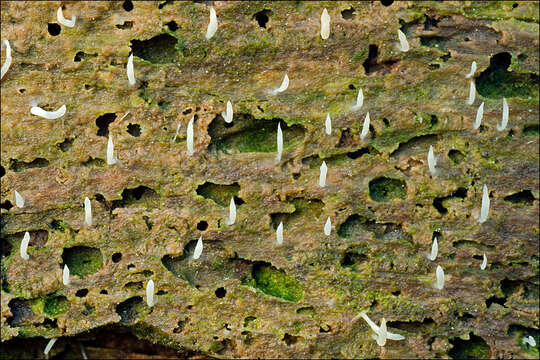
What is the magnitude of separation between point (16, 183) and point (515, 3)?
124 inches

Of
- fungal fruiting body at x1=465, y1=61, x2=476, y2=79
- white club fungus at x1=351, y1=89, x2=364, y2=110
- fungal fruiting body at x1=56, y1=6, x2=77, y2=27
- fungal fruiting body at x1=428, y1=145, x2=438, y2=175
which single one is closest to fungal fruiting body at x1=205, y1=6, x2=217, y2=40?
fungal fruiting body at x1=56, y1=6, x2=77, y2=27

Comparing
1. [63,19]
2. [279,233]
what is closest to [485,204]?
[279,233]

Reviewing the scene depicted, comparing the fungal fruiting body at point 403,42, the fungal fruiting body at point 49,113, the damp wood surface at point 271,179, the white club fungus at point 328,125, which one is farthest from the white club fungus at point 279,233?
the fungal fruiting body at point 49,113

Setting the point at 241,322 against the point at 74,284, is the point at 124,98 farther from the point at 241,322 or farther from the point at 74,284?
the point at 241,322

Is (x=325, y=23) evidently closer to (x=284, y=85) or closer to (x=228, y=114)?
(x=284, y=85)

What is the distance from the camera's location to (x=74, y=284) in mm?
3488

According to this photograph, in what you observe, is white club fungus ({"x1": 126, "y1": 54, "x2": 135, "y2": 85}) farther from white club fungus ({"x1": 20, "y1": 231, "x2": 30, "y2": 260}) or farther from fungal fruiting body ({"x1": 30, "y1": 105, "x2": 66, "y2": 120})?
white club fungus ({"x1": 20, "y1": 231, "x2": 30, "y2": 260})

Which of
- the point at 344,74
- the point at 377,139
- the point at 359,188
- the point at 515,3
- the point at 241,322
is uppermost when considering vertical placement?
the point at 515,3

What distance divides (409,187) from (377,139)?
340 millimetres

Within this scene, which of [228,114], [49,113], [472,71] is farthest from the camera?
[472,71]

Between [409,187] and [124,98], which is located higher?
[124,98]

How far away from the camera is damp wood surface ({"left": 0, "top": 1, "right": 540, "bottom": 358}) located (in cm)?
350

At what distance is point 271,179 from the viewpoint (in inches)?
139

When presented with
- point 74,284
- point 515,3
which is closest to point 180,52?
point 74,284
